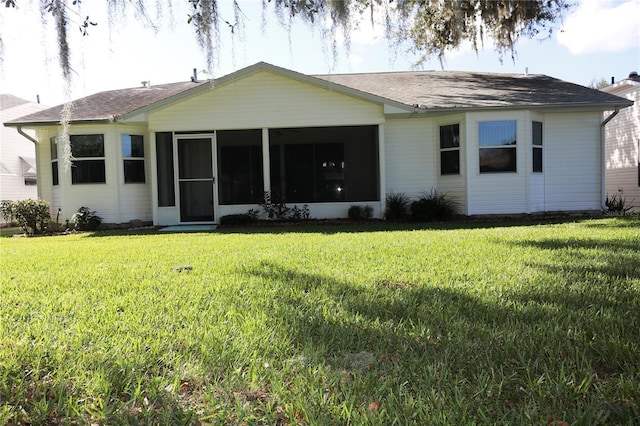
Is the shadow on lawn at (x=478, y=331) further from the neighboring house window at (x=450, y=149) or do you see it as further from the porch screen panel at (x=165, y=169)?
the porch screen panel at (x=165, y=169)

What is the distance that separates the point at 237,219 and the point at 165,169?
8.22 feet

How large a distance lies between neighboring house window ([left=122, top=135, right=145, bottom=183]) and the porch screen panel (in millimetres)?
612

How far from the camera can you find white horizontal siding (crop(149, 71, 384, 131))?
11969mm

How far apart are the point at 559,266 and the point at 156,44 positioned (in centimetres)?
444

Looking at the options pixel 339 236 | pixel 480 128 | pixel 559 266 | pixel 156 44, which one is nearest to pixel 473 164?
pixel 480 128

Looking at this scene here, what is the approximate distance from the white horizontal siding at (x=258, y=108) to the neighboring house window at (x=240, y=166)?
76 cm

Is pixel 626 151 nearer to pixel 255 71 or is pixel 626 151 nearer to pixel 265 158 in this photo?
pixel 265 158

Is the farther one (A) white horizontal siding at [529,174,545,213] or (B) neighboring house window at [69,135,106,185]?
(B) neighboring house window at [69,135,106,185]

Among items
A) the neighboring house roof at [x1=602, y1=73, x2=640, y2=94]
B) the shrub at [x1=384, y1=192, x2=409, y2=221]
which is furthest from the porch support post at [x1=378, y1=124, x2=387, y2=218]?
the neighboring house roof at [x1=602, y1=73, x2=640, y2=94]

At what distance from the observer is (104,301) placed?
11.9ft

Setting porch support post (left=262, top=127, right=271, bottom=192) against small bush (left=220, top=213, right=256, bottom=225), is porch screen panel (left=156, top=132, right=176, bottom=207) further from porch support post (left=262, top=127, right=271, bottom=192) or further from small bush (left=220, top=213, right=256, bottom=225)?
porch support post (left=262, top=127, right=271, bottom=192)

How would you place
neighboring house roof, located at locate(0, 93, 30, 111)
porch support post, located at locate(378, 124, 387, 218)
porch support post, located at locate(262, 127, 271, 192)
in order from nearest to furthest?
porch support post, located at locate(378, 124, 387, 218)
porch support post, located at locate(262, 127, 271, 192)
neighboring house roof, located at locate(0, 93, 30, 111)

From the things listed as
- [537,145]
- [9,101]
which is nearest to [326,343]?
[537,145]

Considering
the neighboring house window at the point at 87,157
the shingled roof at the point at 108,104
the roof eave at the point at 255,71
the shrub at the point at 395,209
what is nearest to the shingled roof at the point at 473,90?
the roof eave at the point at 255,71
